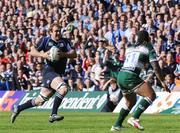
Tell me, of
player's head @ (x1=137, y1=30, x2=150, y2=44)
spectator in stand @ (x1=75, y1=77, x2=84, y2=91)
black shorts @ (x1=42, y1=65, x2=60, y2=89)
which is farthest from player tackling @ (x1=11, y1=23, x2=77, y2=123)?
spectator in stand @ (x1=75, y1=77, x2=84, y2=91)

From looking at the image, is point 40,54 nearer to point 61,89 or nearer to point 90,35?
point 61,89

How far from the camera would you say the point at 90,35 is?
29625mm

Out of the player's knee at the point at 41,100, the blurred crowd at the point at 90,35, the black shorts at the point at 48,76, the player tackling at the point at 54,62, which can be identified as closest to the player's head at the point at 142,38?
the player tackling at the point at 54,62

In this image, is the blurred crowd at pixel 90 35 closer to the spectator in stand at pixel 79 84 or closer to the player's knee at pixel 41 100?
the spectator in stand at pixel 79 84

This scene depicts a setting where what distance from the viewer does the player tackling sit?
59.1ft

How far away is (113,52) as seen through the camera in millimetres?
27500

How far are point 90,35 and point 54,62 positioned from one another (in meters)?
11.4

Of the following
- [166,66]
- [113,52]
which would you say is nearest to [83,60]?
[113,52]

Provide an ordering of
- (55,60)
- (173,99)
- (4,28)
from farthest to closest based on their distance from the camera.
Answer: (4,28), (173,99), (55,60)

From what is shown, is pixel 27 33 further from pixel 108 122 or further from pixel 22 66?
pixel 108 122

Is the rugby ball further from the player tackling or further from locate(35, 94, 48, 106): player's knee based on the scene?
locate(35, 94, 48, 106): player's knee

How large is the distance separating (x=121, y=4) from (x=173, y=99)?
24.6ft

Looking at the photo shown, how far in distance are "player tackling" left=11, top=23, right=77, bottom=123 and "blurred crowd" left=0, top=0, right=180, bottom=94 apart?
6.55 metres

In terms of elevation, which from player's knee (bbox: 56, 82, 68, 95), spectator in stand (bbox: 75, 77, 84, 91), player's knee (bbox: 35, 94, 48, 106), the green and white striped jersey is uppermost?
the green and white striped jersey
